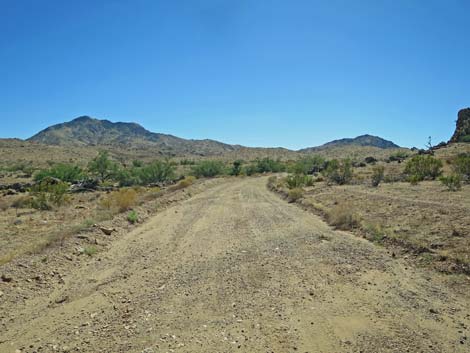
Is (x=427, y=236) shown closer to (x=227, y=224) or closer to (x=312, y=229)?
(x=312, y=229)

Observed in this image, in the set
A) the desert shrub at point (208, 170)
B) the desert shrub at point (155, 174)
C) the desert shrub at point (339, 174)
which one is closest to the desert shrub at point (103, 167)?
the desert shrub at point (155, 174)

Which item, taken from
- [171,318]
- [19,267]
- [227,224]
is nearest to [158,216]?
[227,224]

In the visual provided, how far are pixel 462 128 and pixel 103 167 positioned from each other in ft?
254

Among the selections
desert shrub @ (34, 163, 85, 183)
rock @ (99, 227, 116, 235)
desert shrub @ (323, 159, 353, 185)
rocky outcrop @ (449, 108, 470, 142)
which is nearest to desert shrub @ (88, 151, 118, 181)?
desert shrub @ (34, 163, 85, 183)

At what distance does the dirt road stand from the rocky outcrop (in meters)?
78.2

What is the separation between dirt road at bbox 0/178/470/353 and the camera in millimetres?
6234

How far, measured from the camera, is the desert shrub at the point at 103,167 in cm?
6269

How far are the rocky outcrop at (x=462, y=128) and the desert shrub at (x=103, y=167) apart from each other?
225 ft

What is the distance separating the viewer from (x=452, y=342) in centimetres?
607

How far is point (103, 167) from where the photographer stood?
209 ft

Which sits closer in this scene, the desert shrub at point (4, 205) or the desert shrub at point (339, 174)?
the desert shrub at point (4, 205)

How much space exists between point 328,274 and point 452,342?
381cm

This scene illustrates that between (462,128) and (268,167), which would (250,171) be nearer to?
(268,167)

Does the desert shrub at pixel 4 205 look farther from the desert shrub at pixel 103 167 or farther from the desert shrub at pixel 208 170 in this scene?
the desert shrub at pixel 208 170
